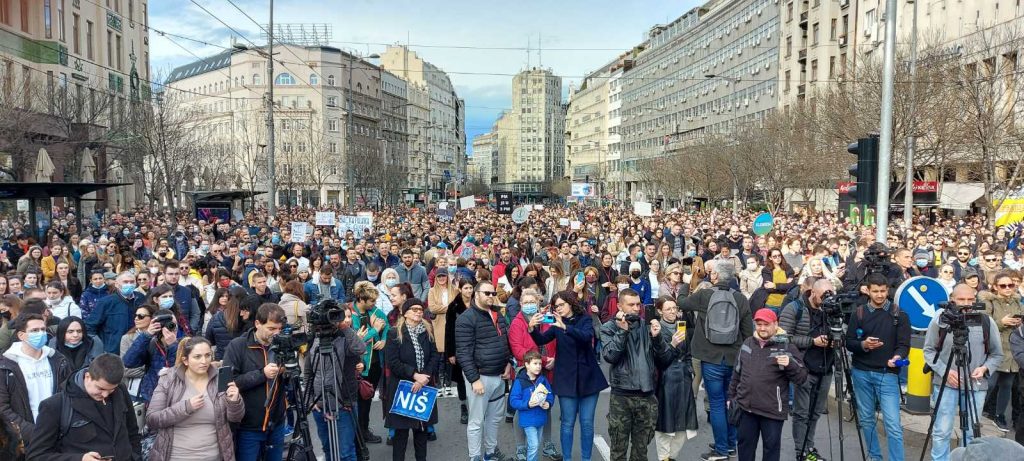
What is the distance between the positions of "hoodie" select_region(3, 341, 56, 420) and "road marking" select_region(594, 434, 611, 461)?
4590mm

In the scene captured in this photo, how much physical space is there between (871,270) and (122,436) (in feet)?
21.7

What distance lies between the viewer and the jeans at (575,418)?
20.5ft

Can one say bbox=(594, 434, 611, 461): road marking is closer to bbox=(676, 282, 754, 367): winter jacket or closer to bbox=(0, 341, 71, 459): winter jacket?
bbox=(676, 282, 754, 367): winter jacket

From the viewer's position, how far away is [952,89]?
80.5 ft

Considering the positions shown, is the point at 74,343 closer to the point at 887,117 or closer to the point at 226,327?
the point at 226,327

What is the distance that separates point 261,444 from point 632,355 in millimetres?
2915

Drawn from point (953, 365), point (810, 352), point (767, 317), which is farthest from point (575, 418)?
point (953, 365)

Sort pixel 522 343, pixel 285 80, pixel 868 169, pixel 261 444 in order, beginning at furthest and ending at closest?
1. pixel 285 80
2. pixel 868 169
3. pixel 522 343
4. pixel 261 444

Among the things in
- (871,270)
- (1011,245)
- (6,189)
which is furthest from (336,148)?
(871,270)

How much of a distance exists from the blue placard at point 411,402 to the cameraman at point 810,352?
10.2ft

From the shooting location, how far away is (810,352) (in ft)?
21.7

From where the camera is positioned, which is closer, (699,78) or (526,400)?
(526,400)

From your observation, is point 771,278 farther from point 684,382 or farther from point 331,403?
point 331,403

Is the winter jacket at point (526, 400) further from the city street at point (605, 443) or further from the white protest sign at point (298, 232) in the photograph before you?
the white protest sign at point (298, 232)
